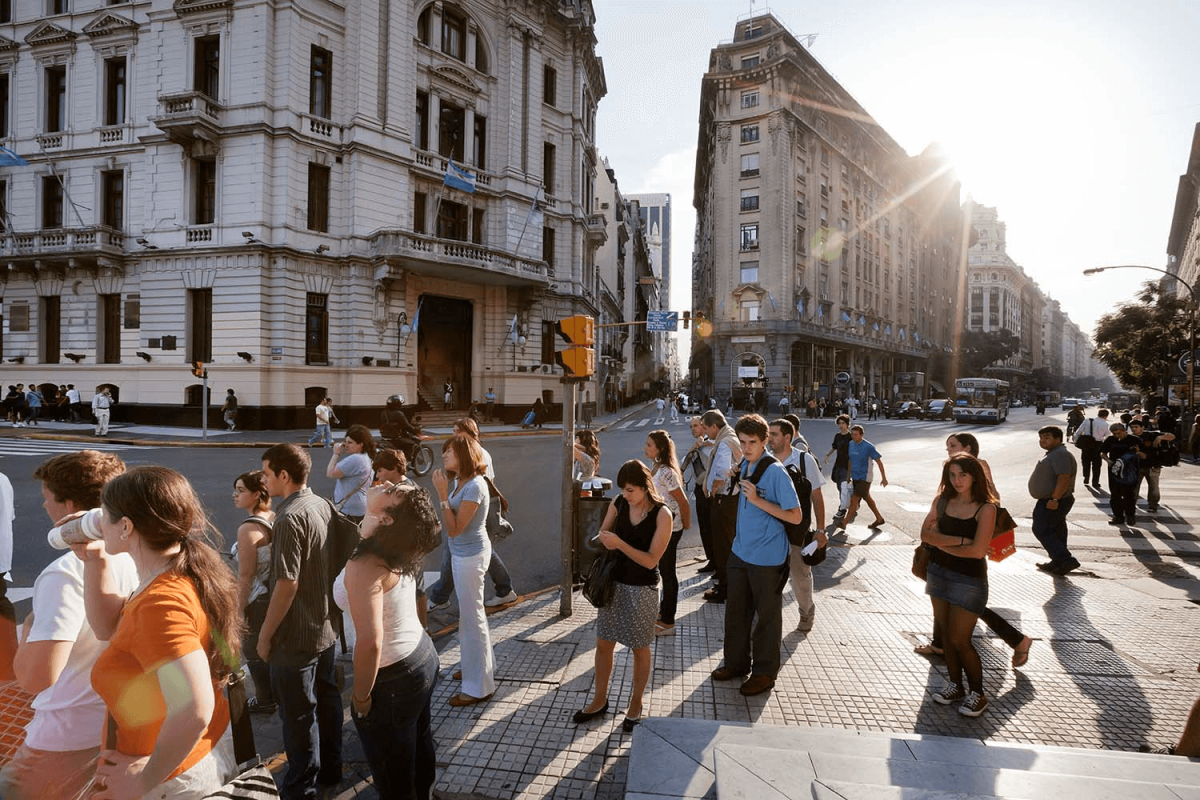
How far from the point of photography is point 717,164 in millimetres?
54031

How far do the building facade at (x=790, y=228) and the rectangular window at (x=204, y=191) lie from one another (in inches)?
1207

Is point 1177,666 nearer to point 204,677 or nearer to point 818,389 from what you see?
point 204,677

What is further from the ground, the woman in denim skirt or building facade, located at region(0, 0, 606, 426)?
building facade, located at region(0, 0, 606, 426)

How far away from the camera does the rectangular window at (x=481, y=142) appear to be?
30406mm

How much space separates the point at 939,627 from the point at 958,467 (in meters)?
1.38

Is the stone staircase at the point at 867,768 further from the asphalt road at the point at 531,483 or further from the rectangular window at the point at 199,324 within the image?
the rectangular window at the point at 199,324

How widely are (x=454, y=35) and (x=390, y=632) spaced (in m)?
33.1

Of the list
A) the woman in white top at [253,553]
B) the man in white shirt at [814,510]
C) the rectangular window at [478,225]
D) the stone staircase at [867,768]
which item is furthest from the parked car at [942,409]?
the woman in white top at [253,553]

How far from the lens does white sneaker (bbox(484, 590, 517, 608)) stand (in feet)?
20.2

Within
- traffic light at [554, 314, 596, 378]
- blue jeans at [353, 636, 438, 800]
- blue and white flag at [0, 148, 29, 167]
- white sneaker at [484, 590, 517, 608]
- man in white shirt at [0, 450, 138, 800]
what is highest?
blue and white flag at [0, 148, 29, 167]

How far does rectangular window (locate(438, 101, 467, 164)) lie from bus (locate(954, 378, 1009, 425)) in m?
34.8

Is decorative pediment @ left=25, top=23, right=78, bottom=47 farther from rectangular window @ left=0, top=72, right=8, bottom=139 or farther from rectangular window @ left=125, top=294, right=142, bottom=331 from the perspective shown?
rectangular window @ left=125, top=294, right=142, bottom=331

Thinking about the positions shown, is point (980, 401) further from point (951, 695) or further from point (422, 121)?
point (951, 695)

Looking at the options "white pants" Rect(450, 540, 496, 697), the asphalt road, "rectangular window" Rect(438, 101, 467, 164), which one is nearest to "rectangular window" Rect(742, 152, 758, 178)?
"rectangular window" Rect(438, 101, 467, 164)
